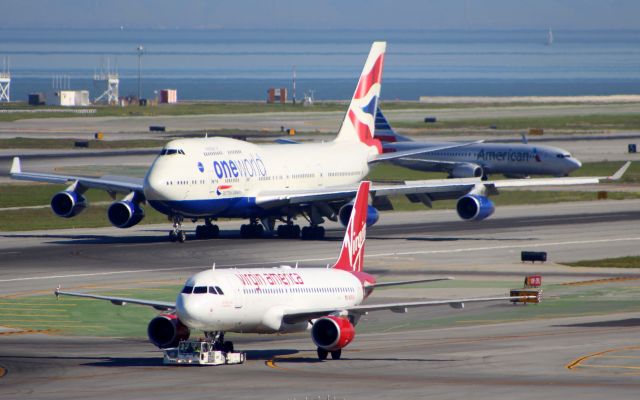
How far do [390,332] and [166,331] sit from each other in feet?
40.7

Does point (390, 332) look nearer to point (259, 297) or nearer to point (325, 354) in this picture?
point (325, 354)

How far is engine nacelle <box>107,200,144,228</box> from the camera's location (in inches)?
3012

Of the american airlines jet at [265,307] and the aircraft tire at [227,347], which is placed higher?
the american airlines jet at [265,307]

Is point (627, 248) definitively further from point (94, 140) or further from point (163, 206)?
point (94, 140)

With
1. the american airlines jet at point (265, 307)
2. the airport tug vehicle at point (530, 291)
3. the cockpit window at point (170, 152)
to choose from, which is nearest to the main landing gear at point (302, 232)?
the cockpit window at point (170, 152)

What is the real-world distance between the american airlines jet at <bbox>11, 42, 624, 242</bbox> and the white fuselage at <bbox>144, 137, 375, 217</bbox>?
52 millimetres

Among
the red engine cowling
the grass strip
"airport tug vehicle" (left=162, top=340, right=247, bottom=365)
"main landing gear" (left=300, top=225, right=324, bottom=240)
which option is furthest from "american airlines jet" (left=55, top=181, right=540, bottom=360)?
"main landing gear" (left=300, top=225, right=324, bottom=240)

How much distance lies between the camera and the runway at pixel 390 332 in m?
37.4

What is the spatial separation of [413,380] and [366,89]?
51.7m

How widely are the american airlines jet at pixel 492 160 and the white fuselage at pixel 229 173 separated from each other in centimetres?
3763

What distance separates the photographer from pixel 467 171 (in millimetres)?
121375

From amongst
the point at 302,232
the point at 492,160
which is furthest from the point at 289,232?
the point at 492,160

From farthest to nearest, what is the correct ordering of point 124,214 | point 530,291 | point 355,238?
point 124,214 → point 530,291 → point 355,238

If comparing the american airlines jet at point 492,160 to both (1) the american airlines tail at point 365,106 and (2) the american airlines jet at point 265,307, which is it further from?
(2) the american airlines jet at point 265,307
